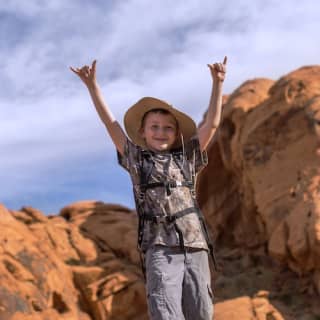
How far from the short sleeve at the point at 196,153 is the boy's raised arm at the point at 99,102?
1.61 ft

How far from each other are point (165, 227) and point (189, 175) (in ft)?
1.61

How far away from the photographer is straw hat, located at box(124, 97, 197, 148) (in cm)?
471

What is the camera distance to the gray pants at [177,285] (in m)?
4.05

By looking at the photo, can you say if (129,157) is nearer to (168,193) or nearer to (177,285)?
(168,193)

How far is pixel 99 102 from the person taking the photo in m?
4.73

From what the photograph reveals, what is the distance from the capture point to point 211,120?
4.73 meters

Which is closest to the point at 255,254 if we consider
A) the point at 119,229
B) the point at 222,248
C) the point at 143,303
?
the point at 222,248

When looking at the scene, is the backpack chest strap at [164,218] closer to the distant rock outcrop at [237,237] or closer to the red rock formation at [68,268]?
the distant rock outcrop at [237,237]

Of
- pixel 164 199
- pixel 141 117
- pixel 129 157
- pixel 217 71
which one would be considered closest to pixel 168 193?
pixel 164 199

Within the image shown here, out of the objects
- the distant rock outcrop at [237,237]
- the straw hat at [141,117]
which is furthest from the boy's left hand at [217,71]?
the distant rock outcrop at [237,237]

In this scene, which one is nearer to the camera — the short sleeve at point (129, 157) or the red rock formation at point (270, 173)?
the short sleeve at point (129, 157)

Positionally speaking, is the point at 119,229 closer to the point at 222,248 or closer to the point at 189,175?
Result: the point at 222,248

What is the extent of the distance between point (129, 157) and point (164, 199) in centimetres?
44

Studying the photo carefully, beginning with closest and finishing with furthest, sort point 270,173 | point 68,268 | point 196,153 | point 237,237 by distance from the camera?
point 196,153
point 270,173
point 68,268
point 237,237
